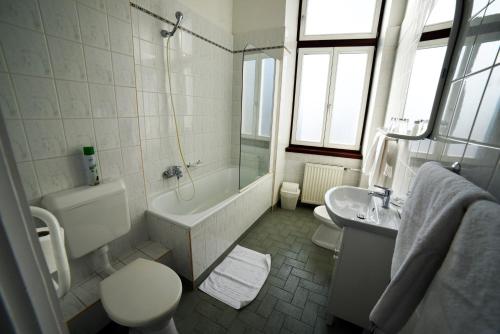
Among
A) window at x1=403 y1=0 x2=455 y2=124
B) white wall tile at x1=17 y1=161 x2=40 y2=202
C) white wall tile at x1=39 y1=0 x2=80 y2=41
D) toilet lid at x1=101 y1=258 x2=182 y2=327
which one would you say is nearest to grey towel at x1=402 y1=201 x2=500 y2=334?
window at x1=403 y1=0 x2=455 y2=124

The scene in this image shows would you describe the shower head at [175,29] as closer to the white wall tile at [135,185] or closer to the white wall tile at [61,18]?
the white wall tile at [61,18]

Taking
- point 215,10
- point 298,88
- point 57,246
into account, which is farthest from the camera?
point 298,88

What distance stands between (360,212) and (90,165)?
6.20 feet

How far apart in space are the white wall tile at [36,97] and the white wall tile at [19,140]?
61mm

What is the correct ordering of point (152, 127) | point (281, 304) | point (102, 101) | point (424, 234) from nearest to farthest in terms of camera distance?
point (424, 234) → point (102, 101) → point (281, 304) → point (152, 127)

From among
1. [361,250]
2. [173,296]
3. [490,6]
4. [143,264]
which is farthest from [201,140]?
[490,6]

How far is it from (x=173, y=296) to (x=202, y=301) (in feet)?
1.79

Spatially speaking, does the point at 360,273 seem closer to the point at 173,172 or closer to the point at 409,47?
the point at 409,47

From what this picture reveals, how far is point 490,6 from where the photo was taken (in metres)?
0.70

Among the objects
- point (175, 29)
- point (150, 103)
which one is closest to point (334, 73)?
point (175, 29)

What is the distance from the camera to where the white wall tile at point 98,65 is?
126 centimetres

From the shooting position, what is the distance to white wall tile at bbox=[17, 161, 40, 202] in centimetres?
109

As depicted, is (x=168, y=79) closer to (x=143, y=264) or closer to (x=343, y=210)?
(x=143, y=264)

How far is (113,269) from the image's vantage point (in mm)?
1438
